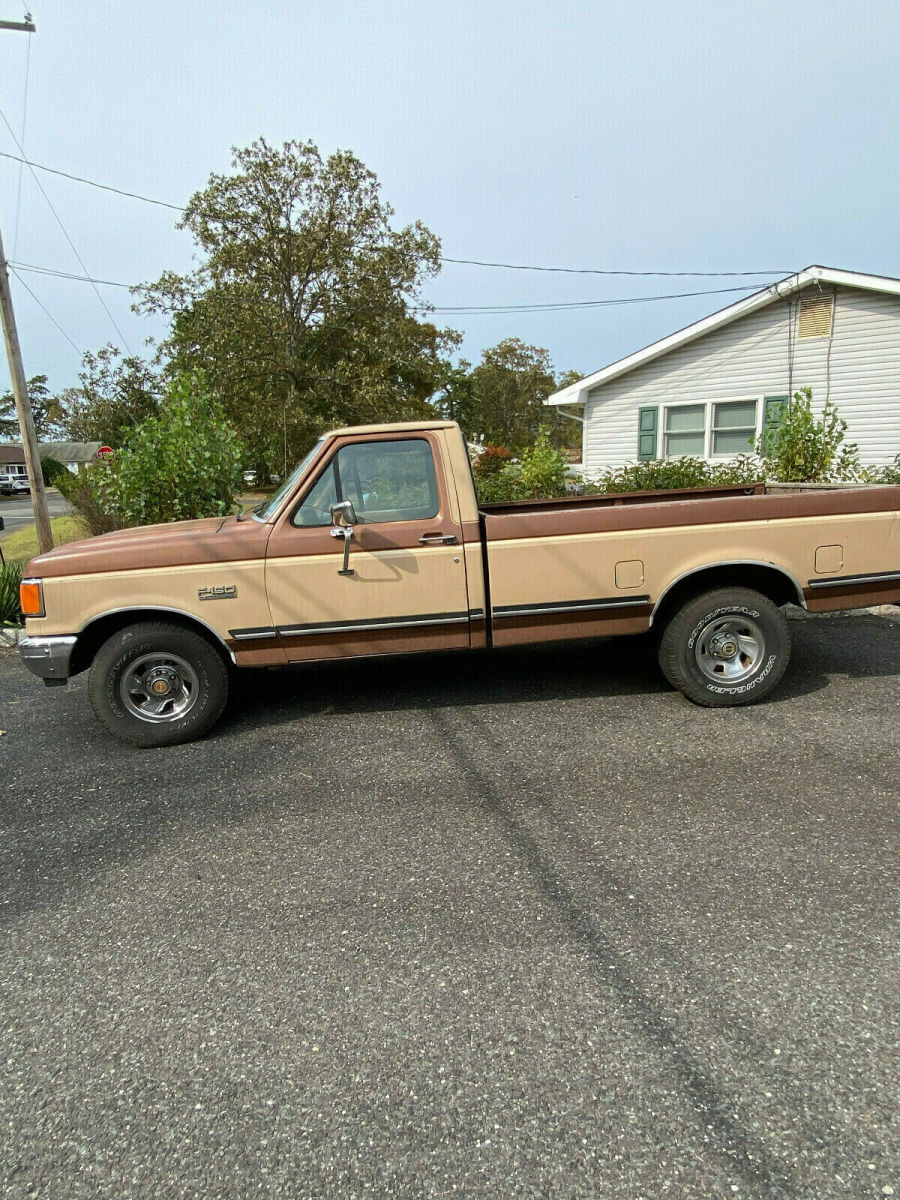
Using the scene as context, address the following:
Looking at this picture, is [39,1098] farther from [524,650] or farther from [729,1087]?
[524,650]

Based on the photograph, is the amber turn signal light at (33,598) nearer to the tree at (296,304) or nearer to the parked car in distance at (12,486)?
the tree at (296,304)

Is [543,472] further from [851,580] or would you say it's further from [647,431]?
[851,580]

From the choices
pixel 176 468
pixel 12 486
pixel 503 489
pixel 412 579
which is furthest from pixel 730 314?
pixel 12 486

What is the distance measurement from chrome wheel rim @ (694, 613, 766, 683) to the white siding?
425 inches

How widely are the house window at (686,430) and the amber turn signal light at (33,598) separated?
44.5ft

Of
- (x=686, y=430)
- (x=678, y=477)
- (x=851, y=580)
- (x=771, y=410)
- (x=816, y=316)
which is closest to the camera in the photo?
(x=851, y=580)

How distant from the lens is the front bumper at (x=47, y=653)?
14.9 ft

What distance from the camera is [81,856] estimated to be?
137 inches

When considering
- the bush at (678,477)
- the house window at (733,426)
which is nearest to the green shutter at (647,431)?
the house window at (733,426)

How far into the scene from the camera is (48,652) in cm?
453

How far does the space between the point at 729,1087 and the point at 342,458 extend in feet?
12.3

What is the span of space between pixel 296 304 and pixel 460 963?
956 inches

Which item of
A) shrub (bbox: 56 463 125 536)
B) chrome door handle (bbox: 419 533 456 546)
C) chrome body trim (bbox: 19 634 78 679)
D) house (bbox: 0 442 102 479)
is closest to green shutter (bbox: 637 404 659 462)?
shrub (bbox: 56 463 125 536)

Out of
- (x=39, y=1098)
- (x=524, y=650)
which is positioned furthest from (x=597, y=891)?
(x=524, y=650)
